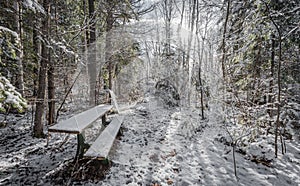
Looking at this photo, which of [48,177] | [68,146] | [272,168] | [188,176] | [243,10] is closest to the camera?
[48,177]

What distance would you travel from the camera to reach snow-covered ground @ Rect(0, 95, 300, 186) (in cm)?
255

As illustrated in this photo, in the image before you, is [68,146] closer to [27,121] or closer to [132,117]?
[132,117]

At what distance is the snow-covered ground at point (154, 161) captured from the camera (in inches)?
100

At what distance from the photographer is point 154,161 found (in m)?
3.11

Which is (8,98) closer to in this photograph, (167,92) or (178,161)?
(178,161)

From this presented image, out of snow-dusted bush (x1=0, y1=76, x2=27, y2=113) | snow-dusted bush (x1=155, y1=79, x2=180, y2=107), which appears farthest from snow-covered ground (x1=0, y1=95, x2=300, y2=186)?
snow-dusted bush (x1=155, y1=79, x2=180, y2=107)

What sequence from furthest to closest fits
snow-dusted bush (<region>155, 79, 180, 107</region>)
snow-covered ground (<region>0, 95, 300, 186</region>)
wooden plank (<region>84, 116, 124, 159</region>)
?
snow-dusted bush (<region>155, 79, 180, 107</region>) → snow-covered ground (<region>0, 95, 300, 186</region>) → wooden plank (<region>84, 116, 124, 159</region>)

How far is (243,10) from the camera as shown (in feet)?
13.8

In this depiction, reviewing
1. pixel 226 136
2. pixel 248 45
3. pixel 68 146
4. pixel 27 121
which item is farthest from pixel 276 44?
pixel 27 121

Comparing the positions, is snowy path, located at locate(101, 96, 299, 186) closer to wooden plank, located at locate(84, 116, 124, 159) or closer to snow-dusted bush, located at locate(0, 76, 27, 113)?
wooden plank, located at locate(84, 116, 124, 159)

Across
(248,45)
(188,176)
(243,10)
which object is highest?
(243,10)

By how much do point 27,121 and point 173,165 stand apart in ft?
15.0

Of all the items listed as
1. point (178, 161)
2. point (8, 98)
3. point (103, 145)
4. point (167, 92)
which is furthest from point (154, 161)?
point (167, 92)

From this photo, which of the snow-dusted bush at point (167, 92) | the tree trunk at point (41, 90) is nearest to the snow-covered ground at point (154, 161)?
the tree trunk at point (41, 90)
